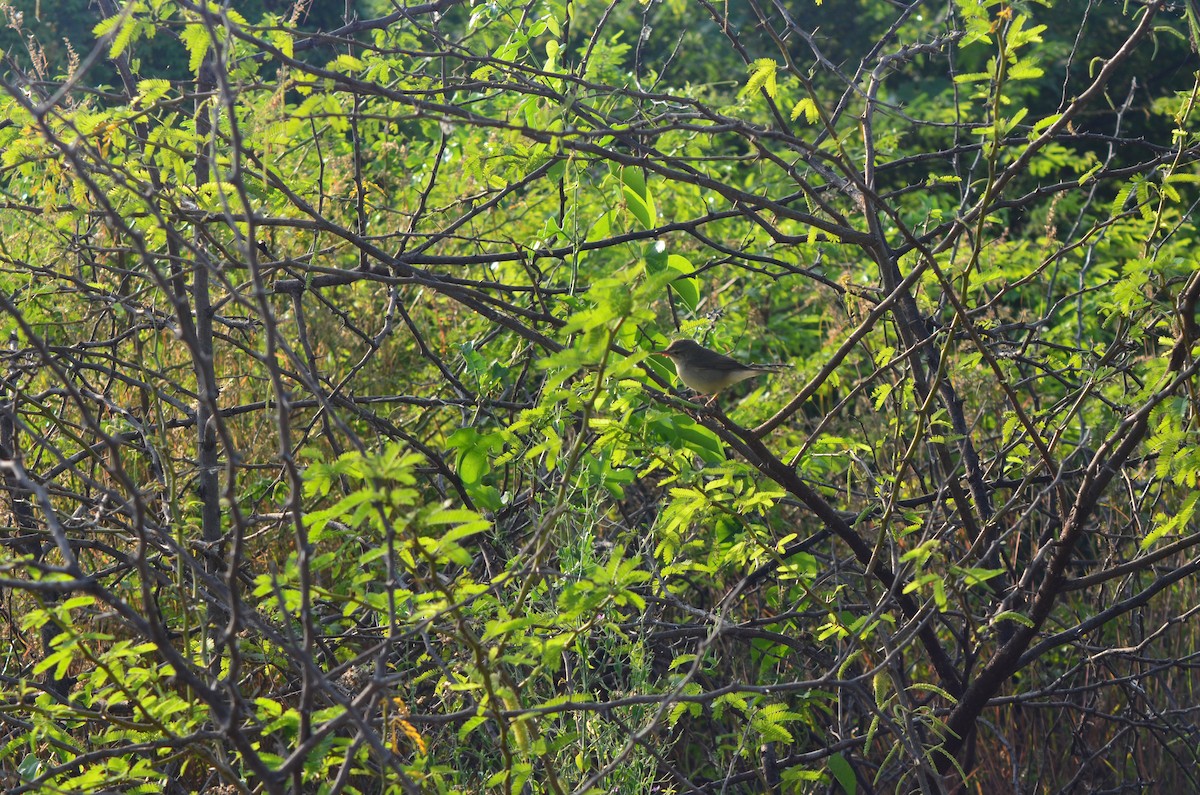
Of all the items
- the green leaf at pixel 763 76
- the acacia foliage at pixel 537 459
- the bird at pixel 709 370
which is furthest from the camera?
the bird at pixel 709 370

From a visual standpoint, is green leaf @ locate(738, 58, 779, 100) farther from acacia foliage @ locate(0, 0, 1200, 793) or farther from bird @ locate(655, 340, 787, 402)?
bird @ locate(655, 340, 787, 402)

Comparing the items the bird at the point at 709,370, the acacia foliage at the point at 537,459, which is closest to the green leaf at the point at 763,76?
the acacia foliage at the point at 537,459

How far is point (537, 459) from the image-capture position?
3.48 meters

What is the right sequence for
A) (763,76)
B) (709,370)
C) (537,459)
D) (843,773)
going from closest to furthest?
1. (763,76)
2. (843,773)
3. (537,459)
4. (709,370)

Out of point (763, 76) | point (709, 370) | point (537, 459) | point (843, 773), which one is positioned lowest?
point (843, 773)

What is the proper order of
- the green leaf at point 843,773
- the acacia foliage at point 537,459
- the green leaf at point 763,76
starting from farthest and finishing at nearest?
the green leaf at point 843,773 < the green leaf at point 763,76 < the acacia foliage at point 537,459

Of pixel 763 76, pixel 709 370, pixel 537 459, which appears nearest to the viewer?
pixel 763 76

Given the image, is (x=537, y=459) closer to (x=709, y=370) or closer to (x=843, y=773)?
(x=843, y=773)

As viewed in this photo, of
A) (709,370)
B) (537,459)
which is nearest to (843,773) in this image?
(537,459)

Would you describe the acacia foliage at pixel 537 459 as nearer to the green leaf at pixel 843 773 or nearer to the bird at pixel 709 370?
the green leaf at pixel 843 773

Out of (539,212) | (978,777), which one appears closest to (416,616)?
(978,777)

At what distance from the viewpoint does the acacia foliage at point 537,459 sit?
88.6 inches

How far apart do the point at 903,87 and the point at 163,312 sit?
10948 mm

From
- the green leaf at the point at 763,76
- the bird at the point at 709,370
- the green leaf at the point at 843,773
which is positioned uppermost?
the green leaf at the point at 763,76
